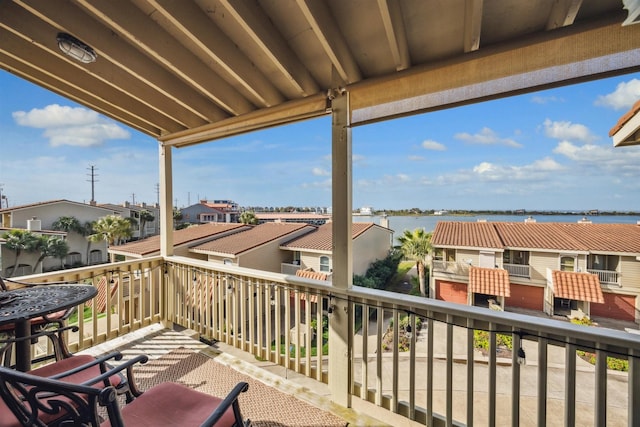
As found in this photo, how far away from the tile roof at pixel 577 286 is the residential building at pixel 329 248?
155 centimetres

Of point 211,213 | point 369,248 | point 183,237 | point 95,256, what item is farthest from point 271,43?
point 211,213

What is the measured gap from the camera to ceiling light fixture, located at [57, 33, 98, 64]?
1.64m

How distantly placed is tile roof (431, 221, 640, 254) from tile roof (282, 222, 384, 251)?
93 centimetres

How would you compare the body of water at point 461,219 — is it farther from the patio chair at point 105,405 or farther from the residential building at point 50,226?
the residential building at point 50,226

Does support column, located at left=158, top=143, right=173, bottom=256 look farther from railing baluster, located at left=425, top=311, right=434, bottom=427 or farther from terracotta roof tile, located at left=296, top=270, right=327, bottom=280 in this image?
railing baluster, located at left=425, top=311, right=434, bottom=427

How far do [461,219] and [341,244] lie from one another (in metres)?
1.63

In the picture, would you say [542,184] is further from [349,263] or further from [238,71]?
[238,71]

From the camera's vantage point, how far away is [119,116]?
106 inches

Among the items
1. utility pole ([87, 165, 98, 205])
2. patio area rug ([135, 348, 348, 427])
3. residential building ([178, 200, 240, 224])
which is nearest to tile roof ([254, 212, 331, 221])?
residential building ([178, 200, 240, 224])

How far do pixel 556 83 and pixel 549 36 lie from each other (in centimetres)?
23

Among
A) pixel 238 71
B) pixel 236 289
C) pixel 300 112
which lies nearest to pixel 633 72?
pixel 300 112

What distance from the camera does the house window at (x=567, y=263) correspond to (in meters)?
2.28

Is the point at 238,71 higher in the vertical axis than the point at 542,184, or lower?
higher

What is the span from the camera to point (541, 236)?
2.49m
